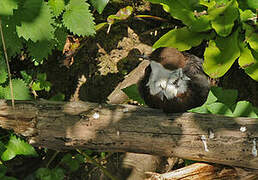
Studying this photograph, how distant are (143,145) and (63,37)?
1318mm

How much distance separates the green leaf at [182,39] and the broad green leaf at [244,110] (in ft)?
2.58

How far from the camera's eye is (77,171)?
388 centimetres

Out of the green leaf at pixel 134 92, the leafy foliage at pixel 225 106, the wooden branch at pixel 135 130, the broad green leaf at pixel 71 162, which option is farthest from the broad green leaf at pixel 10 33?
the leafy foliage at pixel 225 106

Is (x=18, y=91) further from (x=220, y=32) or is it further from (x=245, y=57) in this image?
(x=245, y=57)

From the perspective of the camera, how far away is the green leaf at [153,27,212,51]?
3252 millimetres

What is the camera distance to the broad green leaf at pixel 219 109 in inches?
112

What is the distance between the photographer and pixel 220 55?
315 centimetres

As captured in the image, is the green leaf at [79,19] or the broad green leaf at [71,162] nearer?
the green leaf at [79,19]

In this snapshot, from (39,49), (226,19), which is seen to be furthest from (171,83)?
(39,49)

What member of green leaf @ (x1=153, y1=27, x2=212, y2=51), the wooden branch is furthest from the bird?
green leaf @ (x1=153, y1=27, x2=212, y2=51)

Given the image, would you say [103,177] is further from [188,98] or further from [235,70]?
[235,70]

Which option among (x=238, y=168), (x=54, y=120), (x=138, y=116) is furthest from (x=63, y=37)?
(x=238, y=168)

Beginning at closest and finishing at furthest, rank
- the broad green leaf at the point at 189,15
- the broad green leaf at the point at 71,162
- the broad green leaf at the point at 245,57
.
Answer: the broad green leaf at the point at 245,57
the broad green leaf at the point at 189,15
the broad green leaf at the point at 71,162

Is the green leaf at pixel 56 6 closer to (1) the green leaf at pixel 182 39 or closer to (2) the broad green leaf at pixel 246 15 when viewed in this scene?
(1) the green leaf at pixel 182 39
